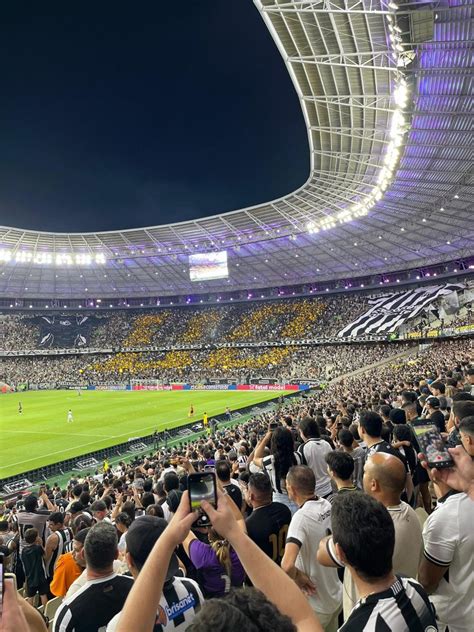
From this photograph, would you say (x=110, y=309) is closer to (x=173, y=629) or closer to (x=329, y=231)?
(x=329, y=231)

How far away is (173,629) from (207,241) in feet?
194

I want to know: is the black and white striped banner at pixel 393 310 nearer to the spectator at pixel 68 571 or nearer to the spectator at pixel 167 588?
the spectator at pixel 68 571

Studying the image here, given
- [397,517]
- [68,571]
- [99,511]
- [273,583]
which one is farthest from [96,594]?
[99,511]

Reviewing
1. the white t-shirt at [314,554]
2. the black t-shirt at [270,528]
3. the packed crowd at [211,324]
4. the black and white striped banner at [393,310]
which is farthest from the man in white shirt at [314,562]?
the packed crowd at [211,324]

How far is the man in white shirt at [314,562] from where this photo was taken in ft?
12.3

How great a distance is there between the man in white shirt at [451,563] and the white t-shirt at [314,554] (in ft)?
2.89

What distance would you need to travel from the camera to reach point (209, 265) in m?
61.1

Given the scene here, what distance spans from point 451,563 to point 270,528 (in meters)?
1.54

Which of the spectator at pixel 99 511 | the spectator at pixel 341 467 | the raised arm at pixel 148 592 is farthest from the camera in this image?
the spectator at pixel 99 511

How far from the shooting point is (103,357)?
265 feet

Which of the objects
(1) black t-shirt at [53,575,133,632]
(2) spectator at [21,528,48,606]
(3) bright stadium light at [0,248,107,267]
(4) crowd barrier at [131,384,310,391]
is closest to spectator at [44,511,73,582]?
(2) spectator at [21,528,48,606]

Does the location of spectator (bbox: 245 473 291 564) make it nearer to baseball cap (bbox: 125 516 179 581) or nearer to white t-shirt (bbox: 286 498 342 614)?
white t-shirt (bbox: 286 498 342 614)

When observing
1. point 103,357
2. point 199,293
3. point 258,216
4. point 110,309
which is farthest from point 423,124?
point 110,309

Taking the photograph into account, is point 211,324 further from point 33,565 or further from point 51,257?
point 33,565
